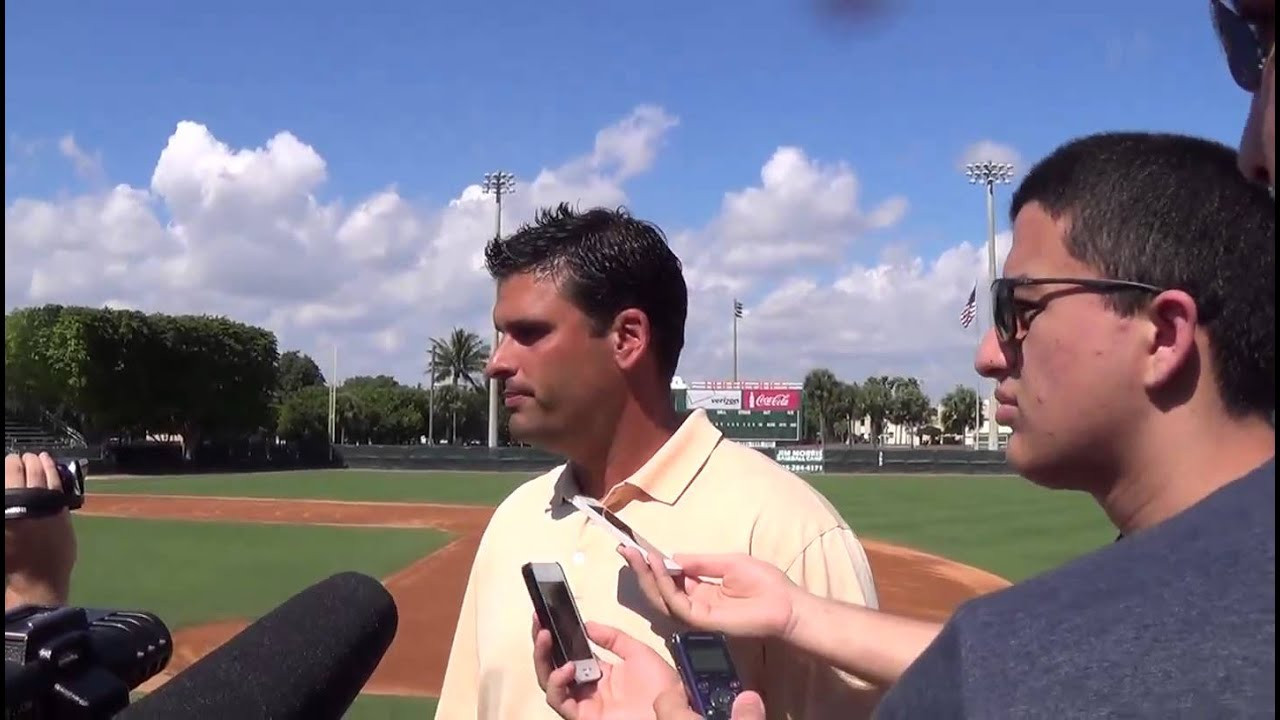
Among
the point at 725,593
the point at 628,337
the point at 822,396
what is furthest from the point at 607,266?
the point at 822,396

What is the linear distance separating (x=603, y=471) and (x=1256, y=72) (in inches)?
78.9

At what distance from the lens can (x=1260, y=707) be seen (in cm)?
86

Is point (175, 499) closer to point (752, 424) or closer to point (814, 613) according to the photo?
point (752, 424)

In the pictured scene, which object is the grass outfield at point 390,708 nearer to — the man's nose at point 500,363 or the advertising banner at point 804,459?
the man's nose at point 500,363

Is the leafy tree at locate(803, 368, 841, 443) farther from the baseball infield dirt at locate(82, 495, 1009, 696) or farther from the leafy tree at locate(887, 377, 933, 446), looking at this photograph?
the baseball infield dirt at locate(82, 495, 1009, 696)

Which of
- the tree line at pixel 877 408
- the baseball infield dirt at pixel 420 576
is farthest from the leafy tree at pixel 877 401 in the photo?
the baseball infield dirt at pixel 420 576

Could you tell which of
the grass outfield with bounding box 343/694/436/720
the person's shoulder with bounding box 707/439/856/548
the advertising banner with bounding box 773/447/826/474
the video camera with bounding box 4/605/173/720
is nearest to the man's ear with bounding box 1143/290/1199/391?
the person's shoulder with bounding box 707/439/856/548

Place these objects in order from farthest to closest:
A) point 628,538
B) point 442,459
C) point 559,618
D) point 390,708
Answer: point 442,459, point 390,708, point 628,538, point 559,618

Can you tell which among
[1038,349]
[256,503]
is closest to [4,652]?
[1038,349]

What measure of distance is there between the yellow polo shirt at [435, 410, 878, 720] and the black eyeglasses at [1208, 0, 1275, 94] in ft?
4.77

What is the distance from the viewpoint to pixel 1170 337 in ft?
4.65

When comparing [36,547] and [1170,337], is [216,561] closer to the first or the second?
[36,547]

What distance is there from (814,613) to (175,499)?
2965cm

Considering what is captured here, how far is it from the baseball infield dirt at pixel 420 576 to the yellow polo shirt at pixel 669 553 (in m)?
0.78
